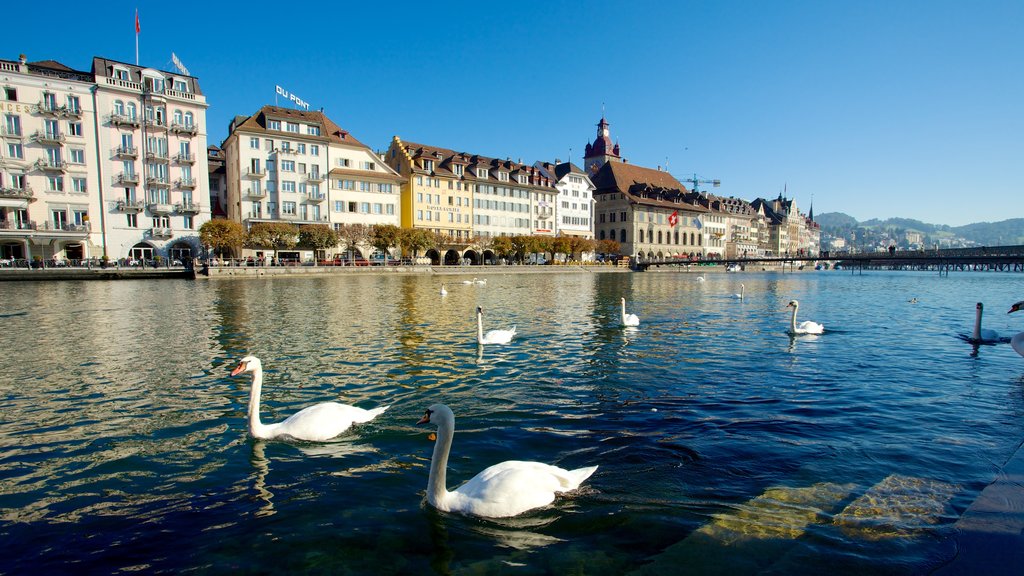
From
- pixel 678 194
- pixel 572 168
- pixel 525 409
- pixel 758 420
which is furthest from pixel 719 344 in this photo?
pixel 678 194

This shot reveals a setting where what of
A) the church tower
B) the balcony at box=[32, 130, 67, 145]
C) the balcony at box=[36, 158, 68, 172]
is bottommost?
the balcony at box=[36, 158, 68, 172]

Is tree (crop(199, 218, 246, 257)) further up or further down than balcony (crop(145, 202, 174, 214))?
further down

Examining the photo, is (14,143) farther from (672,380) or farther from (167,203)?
(672,380)

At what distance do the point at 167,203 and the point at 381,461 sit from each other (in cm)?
6588

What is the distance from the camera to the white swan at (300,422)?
24.7ft

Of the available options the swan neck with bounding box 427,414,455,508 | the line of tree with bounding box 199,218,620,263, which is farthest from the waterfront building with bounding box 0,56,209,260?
the swan neck with bounding box 427,414,455,508

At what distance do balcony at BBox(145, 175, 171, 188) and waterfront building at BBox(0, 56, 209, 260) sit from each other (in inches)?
4.3

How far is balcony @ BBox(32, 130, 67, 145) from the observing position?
5353cm

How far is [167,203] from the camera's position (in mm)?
60250

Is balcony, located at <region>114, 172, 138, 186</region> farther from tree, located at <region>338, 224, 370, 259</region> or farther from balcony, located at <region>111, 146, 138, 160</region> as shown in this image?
tree, located at <region>338, 224, 370, 259</region>

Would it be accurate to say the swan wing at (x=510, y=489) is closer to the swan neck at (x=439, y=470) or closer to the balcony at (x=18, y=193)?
the swan neck at (x=439, y=470)

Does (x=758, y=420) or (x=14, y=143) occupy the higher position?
(x=14, y=143)

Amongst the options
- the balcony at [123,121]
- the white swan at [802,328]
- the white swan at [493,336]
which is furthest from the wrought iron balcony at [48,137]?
the white swan at [802,328]

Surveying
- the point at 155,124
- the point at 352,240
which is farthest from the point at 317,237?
the point at 155,124
